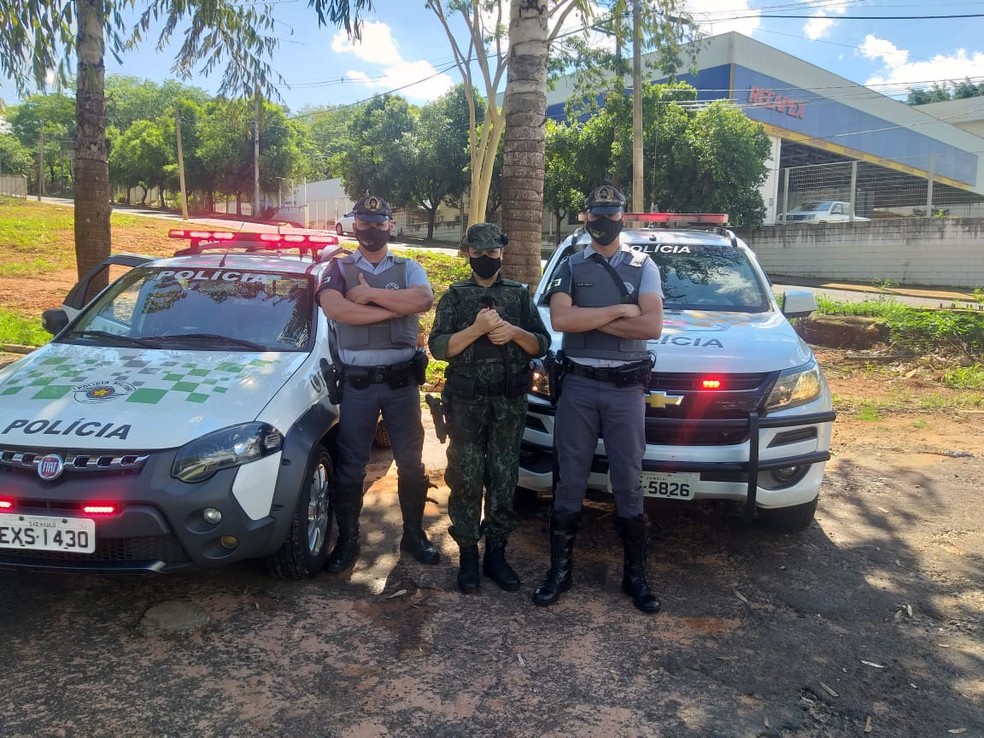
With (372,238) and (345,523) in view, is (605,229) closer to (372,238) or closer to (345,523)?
(372,238)

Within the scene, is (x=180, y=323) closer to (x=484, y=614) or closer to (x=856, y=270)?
(x=484, y=614)

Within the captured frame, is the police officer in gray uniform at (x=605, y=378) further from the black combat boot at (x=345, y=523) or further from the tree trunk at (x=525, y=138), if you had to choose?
the tree trunk at (x=525, y=138)

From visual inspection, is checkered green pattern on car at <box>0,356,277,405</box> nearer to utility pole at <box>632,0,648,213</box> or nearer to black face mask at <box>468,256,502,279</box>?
black face mask at <box>468,256,502,279</box>

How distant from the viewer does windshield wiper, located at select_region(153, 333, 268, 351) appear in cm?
403

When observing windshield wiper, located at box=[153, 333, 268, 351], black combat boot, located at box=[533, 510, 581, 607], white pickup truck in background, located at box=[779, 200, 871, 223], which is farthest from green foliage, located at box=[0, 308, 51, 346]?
white pickup truck in background, located at box=[779, 200, 871, 223]

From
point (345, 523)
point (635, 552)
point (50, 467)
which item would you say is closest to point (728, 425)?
point (635, 552)

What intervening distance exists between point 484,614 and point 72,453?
185cm

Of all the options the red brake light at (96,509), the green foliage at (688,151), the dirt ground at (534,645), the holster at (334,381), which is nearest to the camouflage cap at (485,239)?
the holster at (334,381)

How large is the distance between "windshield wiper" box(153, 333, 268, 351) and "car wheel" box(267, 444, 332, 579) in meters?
0.66

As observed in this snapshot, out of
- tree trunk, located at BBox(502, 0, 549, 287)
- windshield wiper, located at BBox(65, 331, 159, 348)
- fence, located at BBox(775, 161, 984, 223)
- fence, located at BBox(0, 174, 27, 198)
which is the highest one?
fence, located at BBox(0, 174, 27, 198)

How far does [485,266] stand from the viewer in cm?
369

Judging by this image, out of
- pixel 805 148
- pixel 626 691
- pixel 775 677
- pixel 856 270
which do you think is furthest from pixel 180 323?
pixel 805 148

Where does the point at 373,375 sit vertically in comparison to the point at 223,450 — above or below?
above

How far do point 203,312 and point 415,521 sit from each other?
64.7 inches
